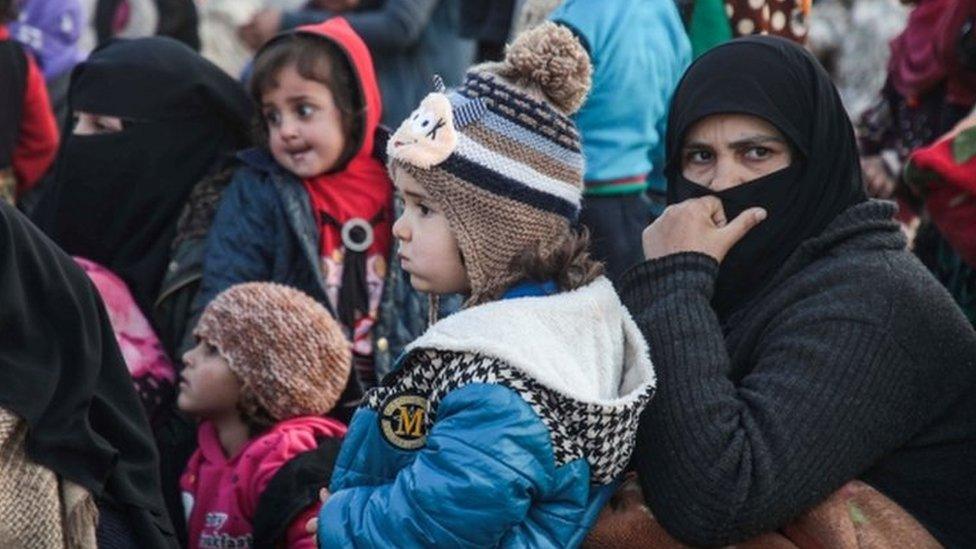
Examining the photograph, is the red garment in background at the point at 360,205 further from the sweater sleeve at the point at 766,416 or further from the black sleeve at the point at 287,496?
the sweater sleeve at the point at 766,416

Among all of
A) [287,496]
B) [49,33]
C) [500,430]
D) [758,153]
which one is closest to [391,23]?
[49,33]

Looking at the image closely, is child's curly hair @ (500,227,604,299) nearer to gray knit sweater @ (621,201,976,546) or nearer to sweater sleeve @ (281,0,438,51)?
gray knit sweater @ (621,201,976,546)

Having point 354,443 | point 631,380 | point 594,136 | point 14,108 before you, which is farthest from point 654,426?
point 14,108

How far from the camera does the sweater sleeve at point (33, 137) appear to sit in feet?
23.7

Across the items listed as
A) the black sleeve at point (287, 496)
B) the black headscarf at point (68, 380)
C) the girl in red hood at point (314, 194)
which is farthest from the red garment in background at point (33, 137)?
the black headscarf at point (68, 380)

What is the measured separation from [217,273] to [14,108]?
1.99m

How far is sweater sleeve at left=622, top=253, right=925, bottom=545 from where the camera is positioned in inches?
139

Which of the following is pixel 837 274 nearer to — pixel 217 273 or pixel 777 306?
pixel 777 306

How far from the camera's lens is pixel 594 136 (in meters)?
5.48

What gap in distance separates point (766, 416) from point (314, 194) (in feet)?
7.59

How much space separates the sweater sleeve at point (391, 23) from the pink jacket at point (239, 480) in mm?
2695

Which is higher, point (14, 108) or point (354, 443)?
point (354, 443)

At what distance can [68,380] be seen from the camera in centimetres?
414

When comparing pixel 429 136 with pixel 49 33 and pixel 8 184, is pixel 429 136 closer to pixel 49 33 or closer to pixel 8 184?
pixel 8 184
